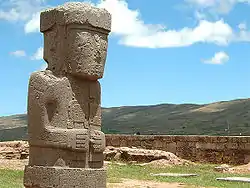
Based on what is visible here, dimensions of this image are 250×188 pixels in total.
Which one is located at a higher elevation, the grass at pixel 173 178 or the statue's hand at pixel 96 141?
the statue's hand at pixel 96 141

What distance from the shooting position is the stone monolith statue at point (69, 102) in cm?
699

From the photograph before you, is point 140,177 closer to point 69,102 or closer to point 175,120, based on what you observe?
point 69,102

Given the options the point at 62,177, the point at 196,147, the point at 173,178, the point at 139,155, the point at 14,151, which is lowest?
the point at 173,178

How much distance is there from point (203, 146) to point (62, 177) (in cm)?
1315

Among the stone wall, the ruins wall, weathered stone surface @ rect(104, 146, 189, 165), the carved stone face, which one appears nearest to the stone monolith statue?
the carved stone face

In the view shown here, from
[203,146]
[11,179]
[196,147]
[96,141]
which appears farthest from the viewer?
[196,147]

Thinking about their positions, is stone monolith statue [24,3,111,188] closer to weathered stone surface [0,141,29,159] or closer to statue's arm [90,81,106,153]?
statue's arm [90,81,106,153]

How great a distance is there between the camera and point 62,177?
6.93 m

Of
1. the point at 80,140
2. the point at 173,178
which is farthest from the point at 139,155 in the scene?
the point at 80,140

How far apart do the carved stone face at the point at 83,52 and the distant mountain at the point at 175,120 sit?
36.7 m

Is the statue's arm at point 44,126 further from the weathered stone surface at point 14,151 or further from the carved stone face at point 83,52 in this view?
the weathered stone surface at point 14,151

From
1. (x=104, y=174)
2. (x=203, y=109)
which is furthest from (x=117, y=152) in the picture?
(x=203, y=109)

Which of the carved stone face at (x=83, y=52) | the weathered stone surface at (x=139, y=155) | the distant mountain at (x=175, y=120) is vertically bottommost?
the weathered stone surface at (x=139, y=155)

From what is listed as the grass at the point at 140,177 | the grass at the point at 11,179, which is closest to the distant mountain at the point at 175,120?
the grass at the point at 140,177
